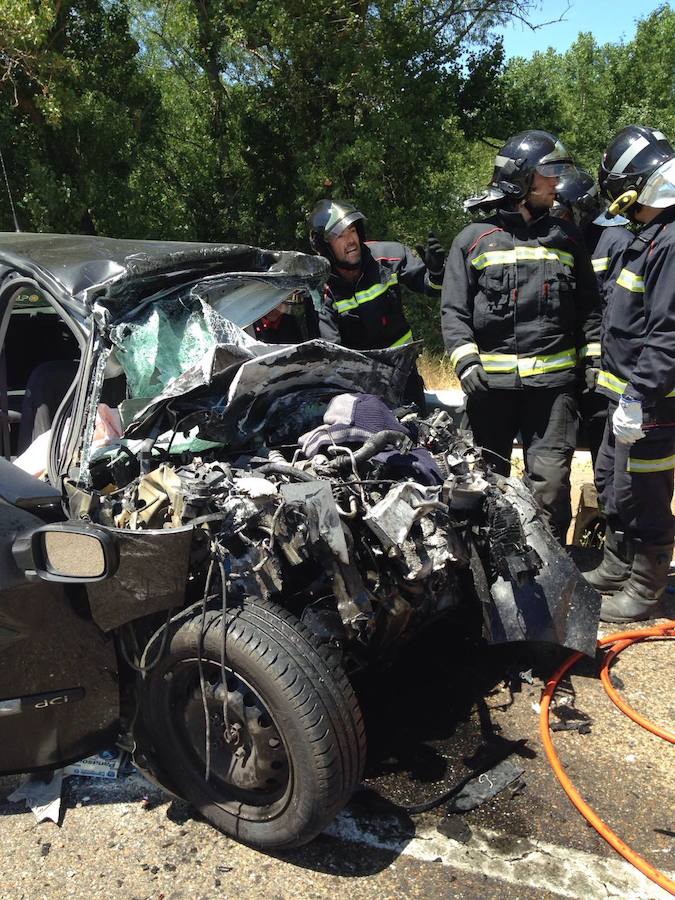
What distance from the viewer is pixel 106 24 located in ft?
34.3

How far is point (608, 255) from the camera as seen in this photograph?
4270 millimetres

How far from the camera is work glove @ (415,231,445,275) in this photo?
4723 millimetres

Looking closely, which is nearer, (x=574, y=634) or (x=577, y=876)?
(x=577, y=876)

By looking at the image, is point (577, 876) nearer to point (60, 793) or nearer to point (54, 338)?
point (60, 793)

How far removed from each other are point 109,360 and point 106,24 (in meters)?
9.74

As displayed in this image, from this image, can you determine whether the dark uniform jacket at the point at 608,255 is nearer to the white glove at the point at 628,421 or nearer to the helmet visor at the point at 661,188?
the helmet visor at the point at 661,188

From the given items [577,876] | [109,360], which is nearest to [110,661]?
[109,360]

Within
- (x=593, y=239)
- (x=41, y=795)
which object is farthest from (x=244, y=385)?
(x=593, y=239)

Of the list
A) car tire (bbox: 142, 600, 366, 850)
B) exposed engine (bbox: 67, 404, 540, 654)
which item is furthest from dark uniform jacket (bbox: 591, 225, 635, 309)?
car tire (bbox: 142, 600, 366, 850)

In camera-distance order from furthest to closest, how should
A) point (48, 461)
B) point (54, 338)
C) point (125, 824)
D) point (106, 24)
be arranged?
1. point (106, 24)
2. point (54, 338)
3. point (48, 461)
4. point (125, 824)

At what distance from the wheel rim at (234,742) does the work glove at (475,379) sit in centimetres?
232

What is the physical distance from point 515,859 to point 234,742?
917mm

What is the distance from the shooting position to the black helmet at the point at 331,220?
4.51 meters

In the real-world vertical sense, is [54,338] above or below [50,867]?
above
